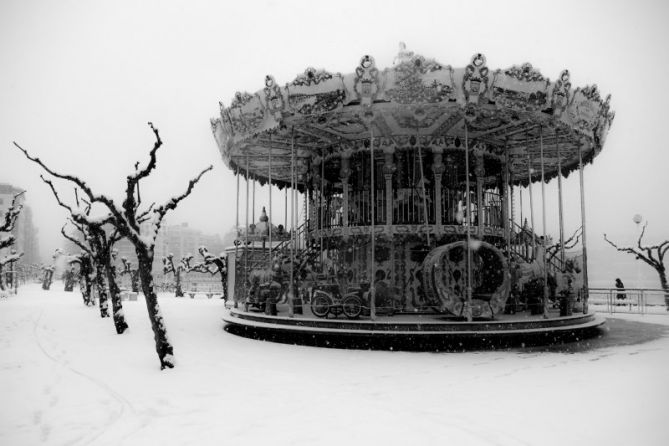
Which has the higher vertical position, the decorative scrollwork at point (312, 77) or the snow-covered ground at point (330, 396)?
the decorative scrollwork at point (312, 77)

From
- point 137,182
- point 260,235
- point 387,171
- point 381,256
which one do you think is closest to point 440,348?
point 381,256

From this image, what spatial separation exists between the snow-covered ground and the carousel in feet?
4.27

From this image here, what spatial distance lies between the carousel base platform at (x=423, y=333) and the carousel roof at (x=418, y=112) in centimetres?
471

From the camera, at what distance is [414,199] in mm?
15633

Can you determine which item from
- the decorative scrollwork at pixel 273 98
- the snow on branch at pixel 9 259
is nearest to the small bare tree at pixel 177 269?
the snow on branch at pixel 9 259

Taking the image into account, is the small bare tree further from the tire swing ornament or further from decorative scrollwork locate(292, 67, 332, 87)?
decorative scrollwork locate(292, 67, 332, 87)

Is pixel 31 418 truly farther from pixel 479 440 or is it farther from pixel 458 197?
pixel 458 197

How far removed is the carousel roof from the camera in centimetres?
1177

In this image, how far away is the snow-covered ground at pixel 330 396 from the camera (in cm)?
566

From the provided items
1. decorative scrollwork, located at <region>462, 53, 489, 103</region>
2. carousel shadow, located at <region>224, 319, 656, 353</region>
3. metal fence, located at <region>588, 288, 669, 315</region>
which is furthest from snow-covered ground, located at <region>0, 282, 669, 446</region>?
metal fence, located at <region>588, 288, 669, 315</region>

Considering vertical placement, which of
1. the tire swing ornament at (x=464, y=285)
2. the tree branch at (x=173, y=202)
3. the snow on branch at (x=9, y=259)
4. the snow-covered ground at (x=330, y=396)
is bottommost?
the snow-covered ground at (x=330, y=396)

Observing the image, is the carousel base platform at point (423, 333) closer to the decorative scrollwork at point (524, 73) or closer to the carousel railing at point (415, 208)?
the carousel railing at point (415, 208)

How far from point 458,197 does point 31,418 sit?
1296 centimetres

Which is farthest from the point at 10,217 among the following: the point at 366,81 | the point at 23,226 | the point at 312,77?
the point at 23,226
